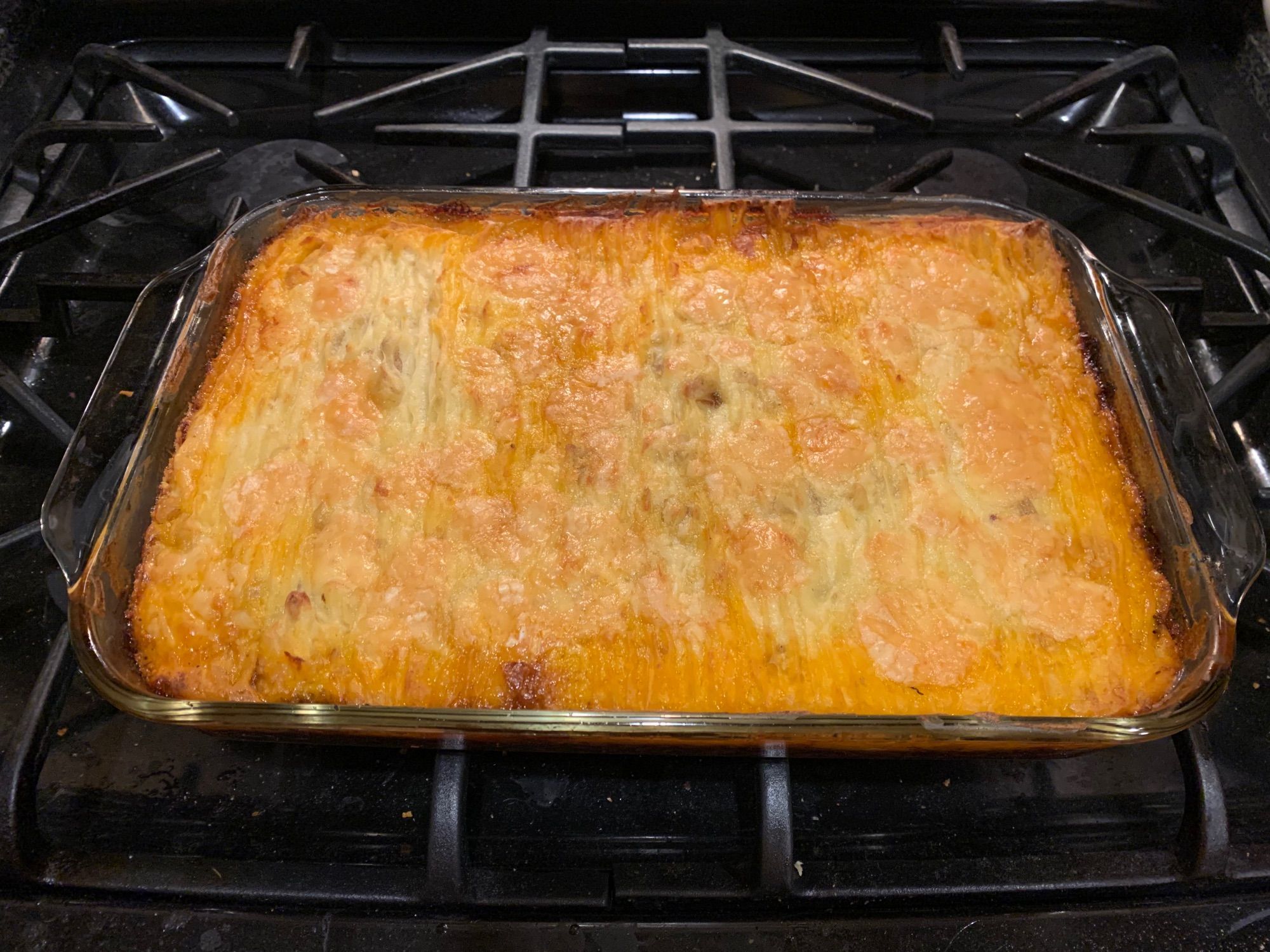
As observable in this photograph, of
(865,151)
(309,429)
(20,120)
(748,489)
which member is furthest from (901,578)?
(20,120)

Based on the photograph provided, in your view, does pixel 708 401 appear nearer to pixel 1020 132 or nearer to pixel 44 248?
pixel 1020 132

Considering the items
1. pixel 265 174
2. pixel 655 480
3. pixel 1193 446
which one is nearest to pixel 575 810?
pixel 655 480

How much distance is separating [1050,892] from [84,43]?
2.73 meters

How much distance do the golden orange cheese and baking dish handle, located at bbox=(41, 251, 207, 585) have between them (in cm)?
8

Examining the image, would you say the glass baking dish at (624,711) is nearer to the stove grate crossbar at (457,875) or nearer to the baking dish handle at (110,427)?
the baking dish handle at (110,427)

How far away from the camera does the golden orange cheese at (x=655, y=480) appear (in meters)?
1.20

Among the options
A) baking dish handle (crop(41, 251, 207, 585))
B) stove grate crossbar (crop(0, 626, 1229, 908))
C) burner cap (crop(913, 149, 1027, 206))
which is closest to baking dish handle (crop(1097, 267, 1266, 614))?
stove grate crossbar (crop(0, 626, 1229, 908))

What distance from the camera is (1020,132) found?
2004 millimetres

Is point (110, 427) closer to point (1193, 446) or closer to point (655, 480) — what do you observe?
point (655, 480)

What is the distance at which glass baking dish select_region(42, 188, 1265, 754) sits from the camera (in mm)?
1097

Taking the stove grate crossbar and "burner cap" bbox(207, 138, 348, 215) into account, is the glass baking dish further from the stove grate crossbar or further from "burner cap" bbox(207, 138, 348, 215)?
"burner cap" bbox(207, 138, 348, 215)

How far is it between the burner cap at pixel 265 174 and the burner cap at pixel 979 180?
4.53 feet

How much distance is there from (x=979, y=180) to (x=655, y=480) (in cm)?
118

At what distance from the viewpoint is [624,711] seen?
3.65ft
